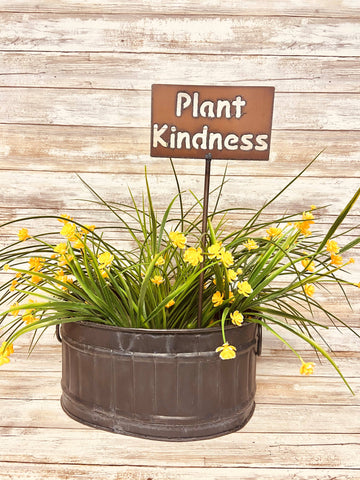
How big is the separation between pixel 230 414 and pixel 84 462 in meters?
0.29

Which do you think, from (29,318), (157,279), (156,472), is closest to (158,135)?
(157,279)

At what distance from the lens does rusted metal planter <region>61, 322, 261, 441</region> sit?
3.27 feet

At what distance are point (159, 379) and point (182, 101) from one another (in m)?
0.75

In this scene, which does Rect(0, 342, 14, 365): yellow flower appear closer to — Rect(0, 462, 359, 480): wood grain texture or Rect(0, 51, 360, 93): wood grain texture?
Rect(0, 462, 359, 480): wood grain texture

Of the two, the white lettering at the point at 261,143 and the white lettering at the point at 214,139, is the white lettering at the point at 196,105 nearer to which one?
the white lettering at the point at 214,139

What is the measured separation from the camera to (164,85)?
4.62ft

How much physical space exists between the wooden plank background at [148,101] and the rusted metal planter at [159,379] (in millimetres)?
263

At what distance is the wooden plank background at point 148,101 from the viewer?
1392 mm

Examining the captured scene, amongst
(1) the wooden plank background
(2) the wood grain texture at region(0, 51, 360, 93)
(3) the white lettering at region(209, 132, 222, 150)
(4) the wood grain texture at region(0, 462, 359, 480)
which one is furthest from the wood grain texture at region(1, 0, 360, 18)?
(4) the wood grain texture at region(0, 462, 359, 480)

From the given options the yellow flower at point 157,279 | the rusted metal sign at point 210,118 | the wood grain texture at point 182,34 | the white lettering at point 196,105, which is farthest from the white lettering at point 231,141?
the yellow flower at point 157,279

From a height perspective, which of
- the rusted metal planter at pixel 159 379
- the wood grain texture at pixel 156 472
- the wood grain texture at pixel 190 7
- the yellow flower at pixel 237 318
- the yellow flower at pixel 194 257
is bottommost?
the wood grain texture at pixel 156 472

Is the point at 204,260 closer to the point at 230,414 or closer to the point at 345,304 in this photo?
the point at 230,414

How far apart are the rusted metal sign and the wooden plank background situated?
3cm

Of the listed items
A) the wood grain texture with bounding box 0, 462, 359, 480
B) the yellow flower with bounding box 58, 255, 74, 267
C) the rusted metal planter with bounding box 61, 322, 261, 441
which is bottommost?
the wood grain texture with bounding box 0, 462, 359, 480
